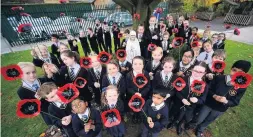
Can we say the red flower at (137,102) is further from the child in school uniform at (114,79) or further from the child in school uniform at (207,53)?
the child in school uniform at (207,53)

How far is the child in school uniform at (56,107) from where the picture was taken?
2.40m

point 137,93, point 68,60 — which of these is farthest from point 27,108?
point 137,93

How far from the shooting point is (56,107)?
2.54 meters

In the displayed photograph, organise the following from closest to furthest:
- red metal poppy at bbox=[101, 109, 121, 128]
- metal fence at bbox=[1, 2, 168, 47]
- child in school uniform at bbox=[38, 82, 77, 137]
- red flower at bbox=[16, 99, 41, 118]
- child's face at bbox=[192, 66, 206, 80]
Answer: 1. red flower at bbox=[16, 99, 41, 118]
2. red metal poppy at bbox=[101, 109, 121, 128]
3. child in school uniform at bbox=[38, 82, 77, 137]
4. child's face at bbox=[192, 66, 206, 80]
5. metal fence at bbox=[1, 2, 168, 47]

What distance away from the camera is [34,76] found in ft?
9.38

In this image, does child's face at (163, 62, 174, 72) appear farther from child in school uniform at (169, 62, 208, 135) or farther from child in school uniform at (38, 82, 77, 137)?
child in school uniform at (38, 82, 77, 137)

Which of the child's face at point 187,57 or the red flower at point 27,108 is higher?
the red flower at point 27,108

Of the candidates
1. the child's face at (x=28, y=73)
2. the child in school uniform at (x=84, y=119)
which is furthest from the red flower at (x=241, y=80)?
the child's face at (x=28, y=73)

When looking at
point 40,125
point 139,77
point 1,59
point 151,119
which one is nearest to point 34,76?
point 40,125

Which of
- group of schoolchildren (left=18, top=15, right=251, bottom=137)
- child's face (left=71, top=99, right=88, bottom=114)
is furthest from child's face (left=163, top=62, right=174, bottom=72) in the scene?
child's face (left=71, top=99, right=88, bottom=114)

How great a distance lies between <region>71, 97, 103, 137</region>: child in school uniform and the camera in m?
2.30

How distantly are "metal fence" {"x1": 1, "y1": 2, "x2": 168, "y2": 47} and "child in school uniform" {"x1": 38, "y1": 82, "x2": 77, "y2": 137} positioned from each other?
7527 mm

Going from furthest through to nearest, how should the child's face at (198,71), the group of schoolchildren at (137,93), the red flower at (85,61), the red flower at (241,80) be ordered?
the red flower at (85,61) < the child's face at (198,71) < the group of schoolchildren at (137,93) < the red flower at (241,80)

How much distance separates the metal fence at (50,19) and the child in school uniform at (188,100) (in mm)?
8131
